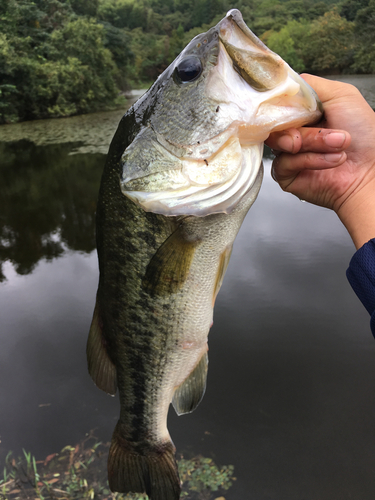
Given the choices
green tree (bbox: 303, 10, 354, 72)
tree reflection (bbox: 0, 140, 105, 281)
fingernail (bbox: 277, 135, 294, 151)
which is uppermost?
fingernail (bbox: 277, 135, 294, 151)

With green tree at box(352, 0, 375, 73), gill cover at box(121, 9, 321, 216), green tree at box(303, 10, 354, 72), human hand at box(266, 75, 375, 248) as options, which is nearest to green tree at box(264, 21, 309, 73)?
green tree at box(303, 10, 354, 72)

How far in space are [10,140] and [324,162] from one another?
14775 millimetres

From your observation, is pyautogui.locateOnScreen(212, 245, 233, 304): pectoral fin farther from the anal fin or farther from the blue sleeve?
the anal fin

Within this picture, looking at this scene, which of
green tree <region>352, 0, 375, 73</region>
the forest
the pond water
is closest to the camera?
the pond water

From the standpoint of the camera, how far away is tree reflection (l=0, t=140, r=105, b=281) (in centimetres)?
611

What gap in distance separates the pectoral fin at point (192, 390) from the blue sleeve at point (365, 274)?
682 millimetres

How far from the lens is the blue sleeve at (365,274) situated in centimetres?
111

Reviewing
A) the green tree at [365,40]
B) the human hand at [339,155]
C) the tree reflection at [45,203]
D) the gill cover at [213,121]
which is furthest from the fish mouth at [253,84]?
the green tree at [365,40]

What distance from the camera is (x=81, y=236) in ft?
21.2

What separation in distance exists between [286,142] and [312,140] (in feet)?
0.27

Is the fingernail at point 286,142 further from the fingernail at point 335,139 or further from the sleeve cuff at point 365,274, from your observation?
the sleeve cuff at point 365,274

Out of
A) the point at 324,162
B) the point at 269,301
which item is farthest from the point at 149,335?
the point at 269,301

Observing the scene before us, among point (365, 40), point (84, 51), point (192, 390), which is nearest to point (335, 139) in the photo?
point (192, 390)

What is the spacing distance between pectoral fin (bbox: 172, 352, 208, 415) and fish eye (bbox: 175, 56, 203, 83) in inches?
42.0
